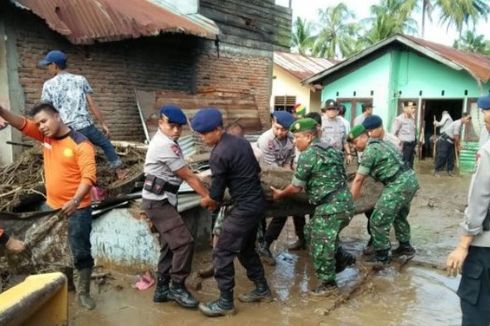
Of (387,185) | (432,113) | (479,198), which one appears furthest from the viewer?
(432,113)

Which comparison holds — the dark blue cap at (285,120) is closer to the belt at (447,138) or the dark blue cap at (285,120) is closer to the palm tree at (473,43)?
the belt at (447,138)

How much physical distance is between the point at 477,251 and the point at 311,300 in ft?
5.88

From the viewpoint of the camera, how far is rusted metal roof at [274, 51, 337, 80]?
21438 mm

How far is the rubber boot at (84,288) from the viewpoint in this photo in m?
3.93

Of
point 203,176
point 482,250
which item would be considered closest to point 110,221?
point 203,176

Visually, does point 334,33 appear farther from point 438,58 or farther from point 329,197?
point 329,197

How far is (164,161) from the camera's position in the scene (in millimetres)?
3811

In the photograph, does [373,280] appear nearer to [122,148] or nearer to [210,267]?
[210,267]

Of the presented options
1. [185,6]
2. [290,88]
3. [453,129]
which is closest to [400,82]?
[453,129]

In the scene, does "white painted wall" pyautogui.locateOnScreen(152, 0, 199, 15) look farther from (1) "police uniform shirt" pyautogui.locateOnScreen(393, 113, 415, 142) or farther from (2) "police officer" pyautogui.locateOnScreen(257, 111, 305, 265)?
(2) "police officer" pyautogui.locateOnScreen(257, 111, 305, 265)

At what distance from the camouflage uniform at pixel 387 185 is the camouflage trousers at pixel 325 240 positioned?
3.11 ft

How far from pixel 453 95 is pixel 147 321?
13.9 m

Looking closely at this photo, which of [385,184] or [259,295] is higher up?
[385,184]

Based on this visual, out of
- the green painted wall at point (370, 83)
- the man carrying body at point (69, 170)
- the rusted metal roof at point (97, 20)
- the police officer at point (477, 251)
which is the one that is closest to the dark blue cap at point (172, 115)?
the man carrying body at point (69, 170)
